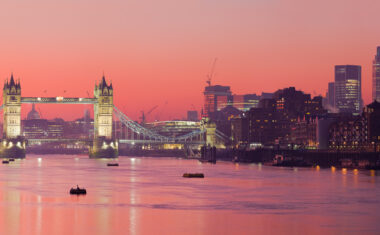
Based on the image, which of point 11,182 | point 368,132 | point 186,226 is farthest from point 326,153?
point 186,226

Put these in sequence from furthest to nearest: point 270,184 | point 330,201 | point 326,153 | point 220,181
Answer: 1. point 326,153
2. point 220,181
3. point 270,184
4. point 330,201

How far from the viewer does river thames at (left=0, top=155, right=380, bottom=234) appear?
190ft

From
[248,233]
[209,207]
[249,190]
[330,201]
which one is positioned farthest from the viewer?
[249,190]

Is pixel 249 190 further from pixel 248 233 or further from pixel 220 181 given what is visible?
pixel 248 233

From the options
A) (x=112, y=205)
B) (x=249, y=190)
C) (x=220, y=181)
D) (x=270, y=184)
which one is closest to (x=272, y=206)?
(x=112, y=205)

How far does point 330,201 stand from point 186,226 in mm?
22744

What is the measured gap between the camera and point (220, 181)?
108 metres

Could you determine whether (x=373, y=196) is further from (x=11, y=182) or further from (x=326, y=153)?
(x=326, y=153)

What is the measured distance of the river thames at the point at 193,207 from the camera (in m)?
58.1

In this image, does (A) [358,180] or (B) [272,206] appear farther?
A: (A) [358,180]

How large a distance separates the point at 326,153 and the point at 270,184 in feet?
228

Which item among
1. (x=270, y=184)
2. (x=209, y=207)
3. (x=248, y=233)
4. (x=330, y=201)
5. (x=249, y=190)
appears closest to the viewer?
(x=248, y=233)

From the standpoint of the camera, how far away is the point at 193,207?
234 ft

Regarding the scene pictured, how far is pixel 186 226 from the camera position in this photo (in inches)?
2322
